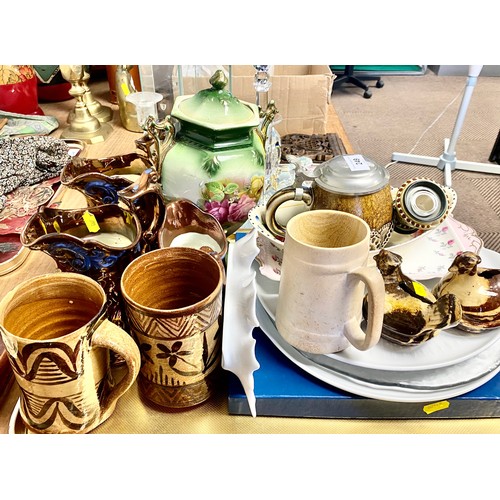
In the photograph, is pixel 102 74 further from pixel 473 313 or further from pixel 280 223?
pixel 473 313

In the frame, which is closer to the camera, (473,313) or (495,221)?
(473,313)

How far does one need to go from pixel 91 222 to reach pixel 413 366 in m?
0.39

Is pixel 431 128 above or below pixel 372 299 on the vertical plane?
below

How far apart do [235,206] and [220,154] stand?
74mm

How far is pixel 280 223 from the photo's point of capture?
1.87ft

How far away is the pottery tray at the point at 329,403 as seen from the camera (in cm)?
45

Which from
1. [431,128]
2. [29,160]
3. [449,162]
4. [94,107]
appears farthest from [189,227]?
[431,128]

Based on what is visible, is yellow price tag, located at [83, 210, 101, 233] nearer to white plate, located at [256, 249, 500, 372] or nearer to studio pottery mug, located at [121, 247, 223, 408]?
studio pottery mug, located at [121, 247, 223, 408]

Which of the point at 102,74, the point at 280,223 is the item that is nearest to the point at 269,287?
the point at 280,223

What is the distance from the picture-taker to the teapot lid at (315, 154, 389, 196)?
534mm

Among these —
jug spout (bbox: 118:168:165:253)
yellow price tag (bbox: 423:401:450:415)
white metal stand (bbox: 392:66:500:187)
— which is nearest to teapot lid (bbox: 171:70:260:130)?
jug spout (bbox: 118:168:165:253)

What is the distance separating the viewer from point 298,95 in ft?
3.51

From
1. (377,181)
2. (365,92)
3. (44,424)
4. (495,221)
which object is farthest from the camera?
(365,92)

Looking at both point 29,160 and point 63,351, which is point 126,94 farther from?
point 63,351
